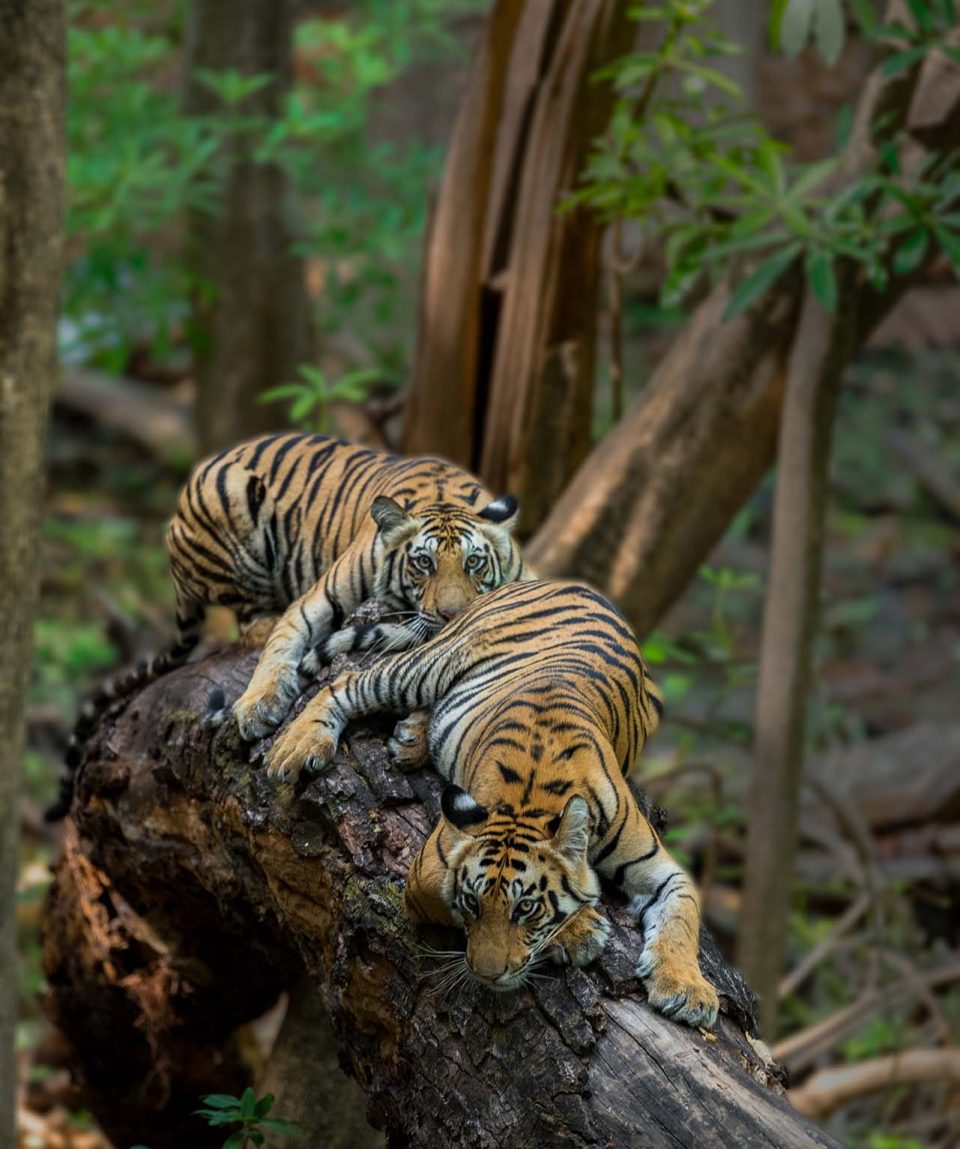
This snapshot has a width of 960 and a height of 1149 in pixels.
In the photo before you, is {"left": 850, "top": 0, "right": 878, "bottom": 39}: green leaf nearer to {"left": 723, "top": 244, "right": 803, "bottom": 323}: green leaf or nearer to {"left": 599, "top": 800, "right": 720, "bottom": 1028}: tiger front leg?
{"left": 723, "top": 244, "right": 803, "bottom": 323}: green leaf

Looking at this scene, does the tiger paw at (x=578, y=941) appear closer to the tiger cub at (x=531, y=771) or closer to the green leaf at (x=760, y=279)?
the tiger cub at (x=531, y=771)

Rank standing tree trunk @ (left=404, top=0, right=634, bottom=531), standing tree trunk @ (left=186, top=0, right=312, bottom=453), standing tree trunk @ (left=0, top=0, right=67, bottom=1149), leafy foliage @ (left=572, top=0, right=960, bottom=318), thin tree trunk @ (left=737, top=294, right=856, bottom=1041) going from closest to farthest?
standing tree trunk @ (left=0, top=0, right=67, bottom=1149)
leafy foliage @ (left=572, top=0, right=960, bottom=318)
thin tree trunk @ (left=737, top=294, right=856, bottom=1041)
standing tree trunk @ (left=404, top=0, right=634, bottom=531)
standing tree trunk @ (left=186, top=0, right=312, bottom=453)

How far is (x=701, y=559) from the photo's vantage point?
591 centimetres

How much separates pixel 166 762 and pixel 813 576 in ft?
9.37

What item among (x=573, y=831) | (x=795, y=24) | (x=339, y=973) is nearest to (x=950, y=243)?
(x=795, y=24)

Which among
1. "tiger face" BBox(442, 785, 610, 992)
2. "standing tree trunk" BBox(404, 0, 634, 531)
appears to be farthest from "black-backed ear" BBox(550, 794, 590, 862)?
"standing tree trunk" BBox(404, 0, 634, 531)

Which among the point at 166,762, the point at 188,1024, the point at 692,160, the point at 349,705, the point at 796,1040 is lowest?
the point at 796,1040

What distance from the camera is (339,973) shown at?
3.00 m

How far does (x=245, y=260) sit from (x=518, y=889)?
678 cm

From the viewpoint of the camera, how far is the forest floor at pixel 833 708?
675cm

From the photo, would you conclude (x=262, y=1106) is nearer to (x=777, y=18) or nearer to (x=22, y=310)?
(x=22, y=310)

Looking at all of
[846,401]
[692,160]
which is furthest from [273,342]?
[846,401]

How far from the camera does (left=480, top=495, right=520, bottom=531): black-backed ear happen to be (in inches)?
153

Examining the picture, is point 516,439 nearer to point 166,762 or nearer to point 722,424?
point 722,424
